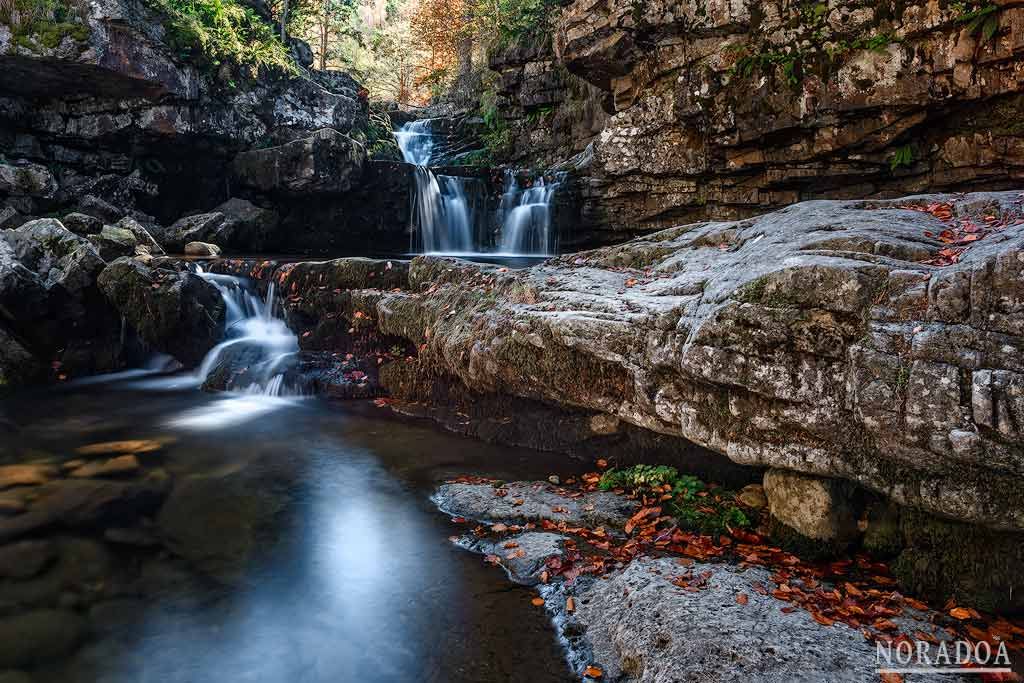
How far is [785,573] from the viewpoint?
3854 millimetres

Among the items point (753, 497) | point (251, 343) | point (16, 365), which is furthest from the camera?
point (251, 343)

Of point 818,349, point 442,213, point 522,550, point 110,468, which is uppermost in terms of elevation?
point 442,213

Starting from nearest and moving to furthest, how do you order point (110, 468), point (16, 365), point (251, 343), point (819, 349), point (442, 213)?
point (819, 349) → point (110, 468) → point (16, 365) → point (251, 343) → point (442, 213)

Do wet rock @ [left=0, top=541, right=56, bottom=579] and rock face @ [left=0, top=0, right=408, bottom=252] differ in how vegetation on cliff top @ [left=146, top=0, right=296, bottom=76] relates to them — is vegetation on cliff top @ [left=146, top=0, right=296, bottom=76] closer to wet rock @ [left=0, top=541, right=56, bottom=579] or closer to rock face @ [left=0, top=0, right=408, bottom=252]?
rock face @ [left=0, top=0, right=408, bottom=252]

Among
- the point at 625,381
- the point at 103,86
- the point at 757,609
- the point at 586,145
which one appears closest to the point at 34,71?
the point at 103,86

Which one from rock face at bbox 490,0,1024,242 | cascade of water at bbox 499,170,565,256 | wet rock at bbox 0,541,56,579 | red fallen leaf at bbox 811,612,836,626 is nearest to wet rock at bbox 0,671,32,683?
wet rock at bbox 0,541,56,579

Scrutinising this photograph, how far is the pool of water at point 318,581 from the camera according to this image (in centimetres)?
348

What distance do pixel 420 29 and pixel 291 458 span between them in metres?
32.7

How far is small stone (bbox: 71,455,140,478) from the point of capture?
6129 millimetres

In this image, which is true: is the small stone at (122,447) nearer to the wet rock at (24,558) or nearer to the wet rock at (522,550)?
the wet rock at (24,558)

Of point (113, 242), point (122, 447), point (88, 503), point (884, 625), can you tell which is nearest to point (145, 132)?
point (113, 242)

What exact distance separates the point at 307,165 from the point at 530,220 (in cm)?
732

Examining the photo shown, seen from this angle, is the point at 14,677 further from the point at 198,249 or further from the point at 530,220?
the point at 198,249

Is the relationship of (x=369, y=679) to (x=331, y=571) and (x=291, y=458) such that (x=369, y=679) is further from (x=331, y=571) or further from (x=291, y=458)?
(x=291, y=458)
